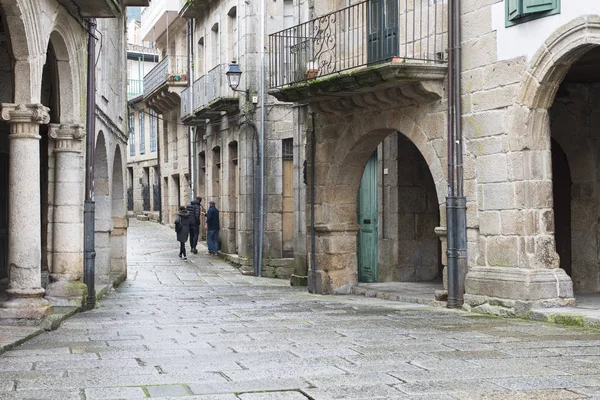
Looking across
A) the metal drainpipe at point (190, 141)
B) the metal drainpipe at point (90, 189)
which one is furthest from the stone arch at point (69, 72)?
the metal drainpipe at point (190, 141)

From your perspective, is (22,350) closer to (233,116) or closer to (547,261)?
(547,261)

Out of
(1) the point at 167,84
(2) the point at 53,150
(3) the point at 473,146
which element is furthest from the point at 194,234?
(3) the point at 473,146

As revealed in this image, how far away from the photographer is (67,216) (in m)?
11.6

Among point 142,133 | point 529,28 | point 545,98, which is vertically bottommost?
point 545,98

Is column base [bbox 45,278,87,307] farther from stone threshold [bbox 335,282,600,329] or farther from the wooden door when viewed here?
the wooden door

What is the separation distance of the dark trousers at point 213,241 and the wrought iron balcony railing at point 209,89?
3.31 meters

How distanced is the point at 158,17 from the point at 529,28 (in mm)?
23462

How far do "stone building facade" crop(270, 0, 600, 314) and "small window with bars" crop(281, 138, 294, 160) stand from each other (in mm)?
5374

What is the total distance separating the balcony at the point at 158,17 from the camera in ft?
100

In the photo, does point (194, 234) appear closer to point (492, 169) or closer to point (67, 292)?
point (67, 292)

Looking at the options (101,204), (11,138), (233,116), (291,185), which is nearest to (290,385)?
(11,138)

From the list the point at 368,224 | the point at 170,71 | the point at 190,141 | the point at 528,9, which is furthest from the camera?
the point at 170,71

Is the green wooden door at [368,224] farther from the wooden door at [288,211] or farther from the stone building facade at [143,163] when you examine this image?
the stone building facade at [143,163]

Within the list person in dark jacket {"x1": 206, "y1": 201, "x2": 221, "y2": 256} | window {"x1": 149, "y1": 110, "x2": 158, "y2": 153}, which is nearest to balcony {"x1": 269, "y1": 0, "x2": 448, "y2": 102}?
person in dark jacket {"x1": 206, "y1": 201, "x2": 221, "y2": 256}
